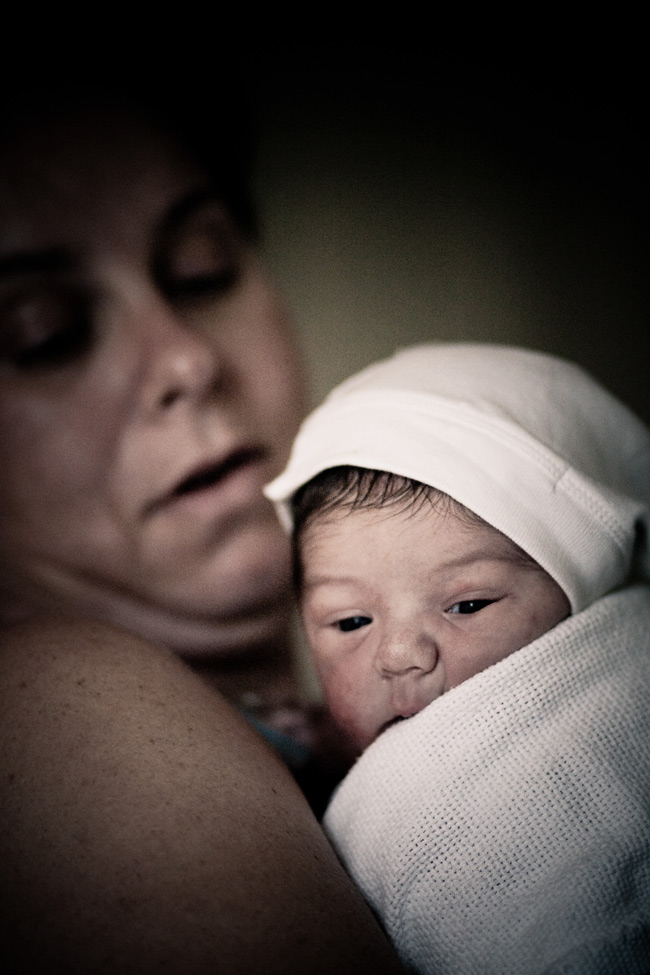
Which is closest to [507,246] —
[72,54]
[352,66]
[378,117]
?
[378,117]

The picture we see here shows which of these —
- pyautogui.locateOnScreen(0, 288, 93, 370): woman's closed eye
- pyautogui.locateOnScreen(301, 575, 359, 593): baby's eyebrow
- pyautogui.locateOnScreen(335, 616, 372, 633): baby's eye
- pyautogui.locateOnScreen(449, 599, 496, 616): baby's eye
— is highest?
pyautogui.locateOnScreen(0, 288, 93, 370): woman's closed eye

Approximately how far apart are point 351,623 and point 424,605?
0.13 metres

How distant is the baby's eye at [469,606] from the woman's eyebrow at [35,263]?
31.7 inches

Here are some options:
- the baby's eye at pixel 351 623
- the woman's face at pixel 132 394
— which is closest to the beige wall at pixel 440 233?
the woman's face at pixel 132 394

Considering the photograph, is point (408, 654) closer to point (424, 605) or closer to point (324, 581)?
point (424, 605)

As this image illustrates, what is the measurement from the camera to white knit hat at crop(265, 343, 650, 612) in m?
0.82

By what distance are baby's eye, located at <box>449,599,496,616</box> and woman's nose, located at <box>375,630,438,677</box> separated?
49mm

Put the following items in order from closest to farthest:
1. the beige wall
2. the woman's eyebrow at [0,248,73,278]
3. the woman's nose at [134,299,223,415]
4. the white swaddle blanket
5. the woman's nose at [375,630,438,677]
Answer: the white swaddle blanket
the woman's nose at [375,630,438,677]
the woman's eyebrow at [0,248,73,278]
the woman's nose at [134,299,223,415]
the beige wall

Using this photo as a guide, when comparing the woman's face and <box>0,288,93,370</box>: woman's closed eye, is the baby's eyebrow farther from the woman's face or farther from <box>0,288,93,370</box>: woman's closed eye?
<box>0,288,93,370</box>: woman's closed eye

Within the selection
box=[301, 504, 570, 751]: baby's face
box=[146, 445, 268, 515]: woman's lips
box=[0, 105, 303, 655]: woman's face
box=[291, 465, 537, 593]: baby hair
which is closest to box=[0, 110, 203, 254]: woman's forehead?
box=[0, 105, 303, 655]: woman's face

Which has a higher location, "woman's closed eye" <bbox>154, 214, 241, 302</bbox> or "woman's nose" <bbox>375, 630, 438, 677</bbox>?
"woman's closed eye" <bbox>154, 214, 241, 302</bbox>

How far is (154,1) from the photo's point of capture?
1276 mm

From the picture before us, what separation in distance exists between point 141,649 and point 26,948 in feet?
1.13

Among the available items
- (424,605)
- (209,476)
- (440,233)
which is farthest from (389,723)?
(440,233)
